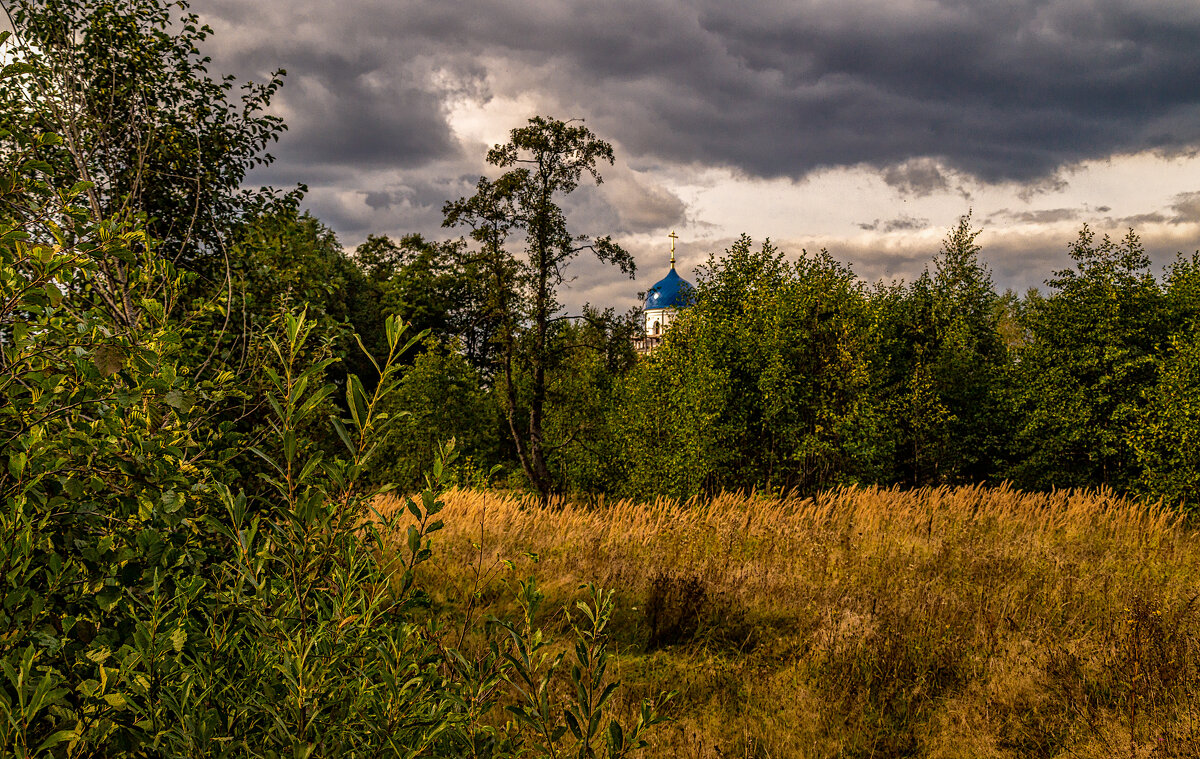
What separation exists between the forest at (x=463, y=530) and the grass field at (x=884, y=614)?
0.04 meters

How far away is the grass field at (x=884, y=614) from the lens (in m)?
4.55

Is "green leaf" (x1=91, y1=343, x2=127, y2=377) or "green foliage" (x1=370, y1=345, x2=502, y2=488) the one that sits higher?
"green leaf" (x1=91, y1=343, x2=127, y2=377)

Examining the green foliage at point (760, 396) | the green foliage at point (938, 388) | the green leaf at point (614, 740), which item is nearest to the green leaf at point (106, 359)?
the green leaf at point (614, 740)

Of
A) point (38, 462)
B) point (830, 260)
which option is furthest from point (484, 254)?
point (38, 462)

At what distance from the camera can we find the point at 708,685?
5.38 metres

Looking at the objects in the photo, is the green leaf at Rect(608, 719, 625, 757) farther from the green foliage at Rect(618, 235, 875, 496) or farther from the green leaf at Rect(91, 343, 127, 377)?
the green foliage at Rect(618, 235, 875, 496)

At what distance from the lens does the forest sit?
1480mm

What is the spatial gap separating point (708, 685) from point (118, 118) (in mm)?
7385

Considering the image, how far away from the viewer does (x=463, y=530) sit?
8.41 m

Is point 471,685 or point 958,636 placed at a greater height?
point 471,685

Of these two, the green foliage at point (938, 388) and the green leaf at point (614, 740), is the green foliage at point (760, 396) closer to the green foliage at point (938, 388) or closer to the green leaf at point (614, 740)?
the green foliage at point (938, 388)

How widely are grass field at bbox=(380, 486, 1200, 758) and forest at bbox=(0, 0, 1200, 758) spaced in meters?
0.04

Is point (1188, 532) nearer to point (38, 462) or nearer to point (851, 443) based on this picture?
point (851, 443)

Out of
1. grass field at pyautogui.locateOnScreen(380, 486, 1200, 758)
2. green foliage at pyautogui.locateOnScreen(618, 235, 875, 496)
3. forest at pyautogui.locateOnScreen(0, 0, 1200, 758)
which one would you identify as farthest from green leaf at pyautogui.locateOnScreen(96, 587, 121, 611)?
green foliage at pyautogui.locateOnScreen(618, 235, 875, 496)
